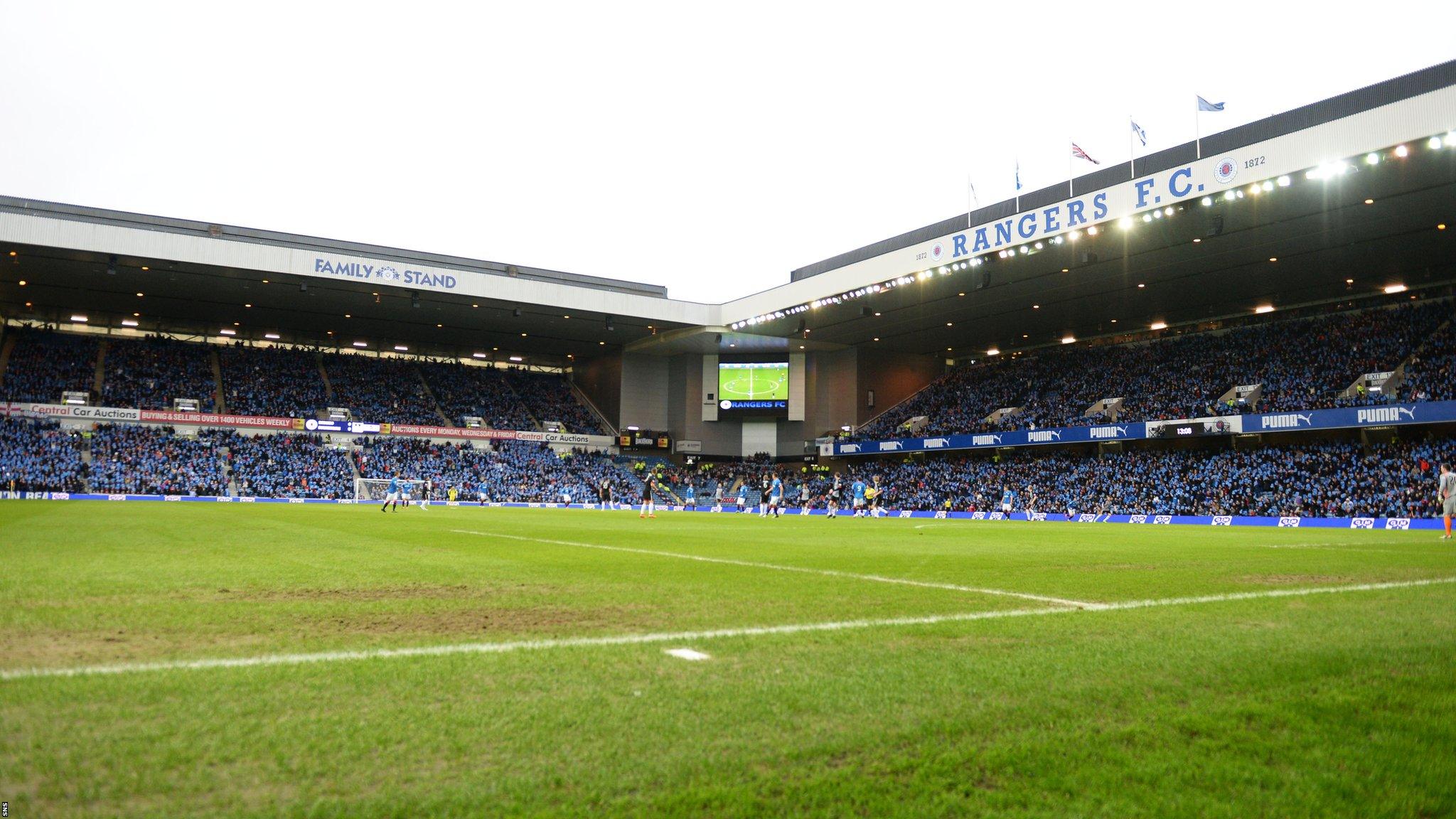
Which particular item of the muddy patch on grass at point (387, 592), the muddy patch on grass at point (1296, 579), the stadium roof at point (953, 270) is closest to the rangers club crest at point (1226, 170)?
the stadium roof at point (953, 270)

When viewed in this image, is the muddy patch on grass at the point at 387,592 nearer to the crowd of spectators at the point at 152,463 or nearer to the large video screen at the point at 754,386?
the crowd of spectators at the point at 152,463

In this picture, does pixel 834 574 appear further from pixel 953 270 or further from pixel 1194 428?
pixel 1194 428

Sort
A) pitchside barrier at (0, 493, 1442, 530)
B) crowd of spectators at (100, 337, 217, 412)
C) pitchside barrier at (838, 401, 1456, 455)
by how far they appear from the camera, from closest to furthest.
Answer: pitchside barrier at (0, 493, 1442, 530) < pitchside barrier at (838, 401, 1456, 455) < crowd of spectators at (100, 337, 217, 412)

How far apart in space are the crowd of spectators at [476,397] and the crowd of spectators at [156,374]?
13822 mm

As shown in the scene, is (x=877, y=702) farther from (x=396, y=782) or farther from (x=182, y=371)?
(x=182, y=371)

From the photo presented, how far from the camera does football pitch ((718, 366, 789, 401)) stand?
5909 centimetres

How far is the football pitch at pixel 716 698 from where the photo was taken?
7.97 ft

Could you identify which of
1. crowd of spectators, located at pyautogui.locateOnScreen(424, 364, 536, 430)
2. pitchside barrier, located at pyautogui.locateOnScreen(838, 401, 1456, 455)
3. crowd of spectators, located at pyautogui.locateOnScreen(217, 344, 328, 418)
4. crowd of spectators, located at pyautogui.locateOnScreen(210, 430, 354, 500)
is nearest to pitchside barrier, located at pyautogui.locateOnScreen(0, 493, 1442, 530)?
crowd of spectators, located at pyautogui.locateOnScreen(210, 430, 354, 500)

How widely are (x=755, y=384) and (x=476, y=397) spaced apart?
66.3ft

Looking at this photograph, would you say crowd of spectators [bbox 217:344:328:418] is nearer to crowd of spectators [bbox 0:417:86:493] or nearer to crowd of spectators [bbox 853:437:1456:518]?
crowd of spectators [bbox 0:417:86:493]

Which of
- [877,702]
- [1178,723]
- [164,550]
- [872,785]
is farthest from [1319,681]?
[164,550]

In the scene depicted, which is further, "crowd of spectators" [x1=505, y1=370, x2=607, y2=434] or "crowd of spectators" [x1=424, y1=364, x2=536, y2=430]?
"crowd of spectators" [x1=505, y1=370, x2=607, y2=434]

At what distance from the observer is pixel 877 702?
11.3 feet

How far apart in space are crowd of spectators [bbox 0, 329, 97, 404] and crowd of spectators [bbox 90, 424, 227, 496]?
3.56 meters
